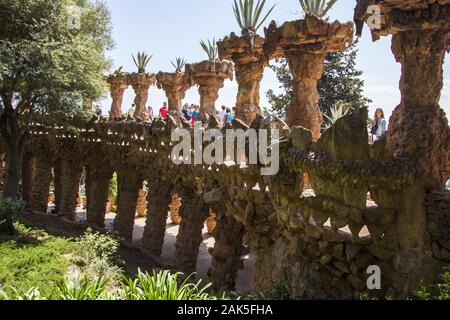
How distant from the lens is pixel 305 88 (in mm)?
10734

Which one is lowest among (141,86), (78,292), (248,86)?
(78,292)

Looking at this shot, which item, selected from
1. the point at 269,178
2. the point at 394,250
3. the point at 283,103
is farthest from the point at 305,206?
the point at 283,103

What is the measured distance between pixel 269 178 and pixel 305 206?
3.07 ft

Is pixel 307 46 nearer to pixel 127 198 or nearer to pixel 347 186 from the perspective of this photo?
pixel 347 186

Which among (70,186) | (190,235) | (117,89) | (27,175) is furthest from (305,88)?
(27,175)

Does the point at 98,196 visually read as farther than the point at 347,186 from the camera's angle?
Yes

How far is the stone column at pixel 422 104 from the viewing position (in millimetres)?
6195

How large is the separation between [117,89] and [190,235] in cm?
1168

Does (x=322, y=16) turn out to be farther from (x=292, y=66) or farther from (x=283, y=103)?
(x=283, y=103)

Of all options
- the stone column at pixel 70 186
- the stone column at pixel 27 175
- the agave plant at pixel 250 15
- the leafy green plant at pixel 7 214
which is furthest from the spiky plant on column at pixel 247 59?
A: the stone column at pixel 27 175

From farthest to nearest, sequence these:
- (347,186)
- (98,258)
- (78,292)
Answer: (98,258) < (347,186) < (78,292)

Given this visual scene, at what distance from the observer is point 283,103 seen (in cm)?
2519

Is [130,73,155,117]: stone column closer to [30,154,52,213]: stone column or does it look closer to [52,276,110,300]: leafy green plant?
[30,154,52,213]: stone column

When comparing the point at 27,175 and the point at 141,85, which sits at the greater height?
the point at 141,85
